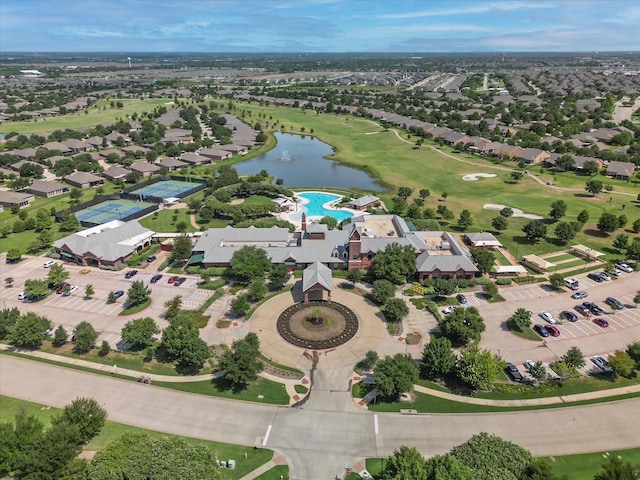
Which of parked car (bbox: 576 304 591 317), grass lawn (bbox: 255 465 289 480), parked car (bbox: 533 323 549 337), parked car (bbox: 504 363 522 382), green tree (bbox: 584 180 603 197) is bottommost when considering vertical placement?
grass lawn (bbox: 255 465 289 480)

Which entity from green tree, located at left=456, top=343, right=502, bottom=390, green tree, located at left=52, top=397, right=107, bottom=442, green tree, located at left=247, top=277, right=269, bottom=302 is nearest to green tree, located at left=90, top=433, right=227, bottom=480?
green tree, located at left=52, top=397, right=107, bottom=442

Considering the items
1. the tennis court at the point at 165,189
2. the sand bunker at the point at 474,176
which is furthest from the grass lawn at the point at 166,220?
the sand bunker at the point at 474,176

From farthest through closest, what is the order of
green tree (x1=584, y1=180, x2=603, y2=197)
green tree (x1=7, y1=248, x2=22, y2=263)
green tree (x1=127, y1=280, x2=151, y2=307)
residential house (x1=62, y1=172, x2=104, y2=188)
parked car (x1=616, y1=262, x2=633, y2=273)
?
residential house (x1=62, y1=172, x2=104, y2=188) < green tree (x1=584, y1=180, x2=603, y2=197) < green tree (x1=7, y1=248, x2=22, y2=263) < parked car (x1=616, y1=262, x2=633, y2=273) < green tree (x1=127, y1=280, x2=151, y2=307)

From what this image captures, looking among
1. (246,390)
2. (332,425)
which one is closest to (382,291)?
(332,425)

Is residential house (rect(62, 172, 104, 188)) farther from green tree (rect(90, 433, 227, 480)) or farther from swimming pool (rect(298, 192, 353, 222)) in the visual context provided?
green tree (rect(90, 433, 227, 480))

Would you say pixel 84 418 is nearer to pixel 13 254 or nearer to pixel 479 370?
pixel 479 370

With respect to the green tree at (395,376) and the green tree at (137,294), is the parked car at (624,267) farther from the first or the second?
the green tree at (137,294)

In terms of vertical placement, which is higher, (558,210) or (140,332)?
(558,210)
